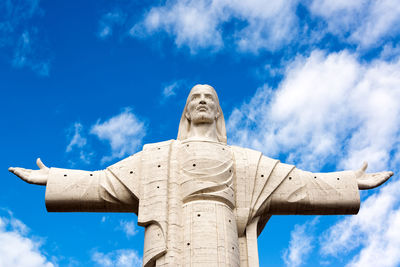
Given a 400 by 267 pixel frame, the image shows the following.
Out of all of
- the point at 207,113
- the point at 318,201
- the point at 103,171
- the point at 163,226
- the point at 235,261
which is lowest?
the point at 235,261

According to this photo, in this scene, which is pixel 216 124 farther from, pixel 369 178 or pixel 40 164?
pixel 40 164

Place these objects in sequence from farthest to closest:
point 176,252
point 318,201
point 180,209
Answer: point 318,201 < point 180,209 < point 176,252

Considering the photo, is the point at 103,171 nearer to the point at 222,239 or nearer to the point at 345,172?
the point at 222,239

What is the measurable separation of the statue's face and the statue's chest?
992 mm

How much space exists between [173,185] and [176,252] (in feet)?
6.00

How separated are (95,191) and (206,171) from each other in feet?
9.47

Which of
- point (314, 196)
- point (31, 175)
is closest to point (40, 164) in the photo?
point (31, 175)

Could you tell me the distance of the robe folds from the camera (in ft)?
39.9

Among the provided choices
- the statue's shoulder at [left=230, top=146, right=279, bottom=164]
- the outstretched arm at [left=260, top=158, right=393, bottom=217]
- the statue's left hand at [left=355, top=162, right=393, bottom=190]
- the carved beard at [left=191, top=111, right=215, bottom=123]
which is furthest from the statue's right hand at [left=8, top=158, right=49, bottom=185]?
the statue's left hand at [left=355, top=162, right=393, bottom=190]

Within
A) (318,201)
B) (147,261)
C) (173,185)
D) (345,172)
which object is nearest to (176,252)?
(147,261)

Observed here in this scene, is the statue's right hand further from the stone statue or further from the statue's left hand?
the statue's left hand

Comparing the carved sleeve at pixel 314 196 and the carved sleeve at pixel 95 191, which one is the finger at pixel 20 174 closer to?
the carved sleeve at pixel 95 191

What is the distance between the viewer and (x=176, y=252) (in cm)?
1110

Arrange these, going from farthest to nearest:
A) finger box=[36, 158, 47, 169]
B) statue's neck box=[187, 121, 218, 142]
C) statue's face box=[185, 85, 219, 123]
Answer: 1. statue's face box=[185, 85, 219, 123]
2. statue's neck box=[187, 121, 218, 142]
3. finger box=[36, 158, 47, 169]
